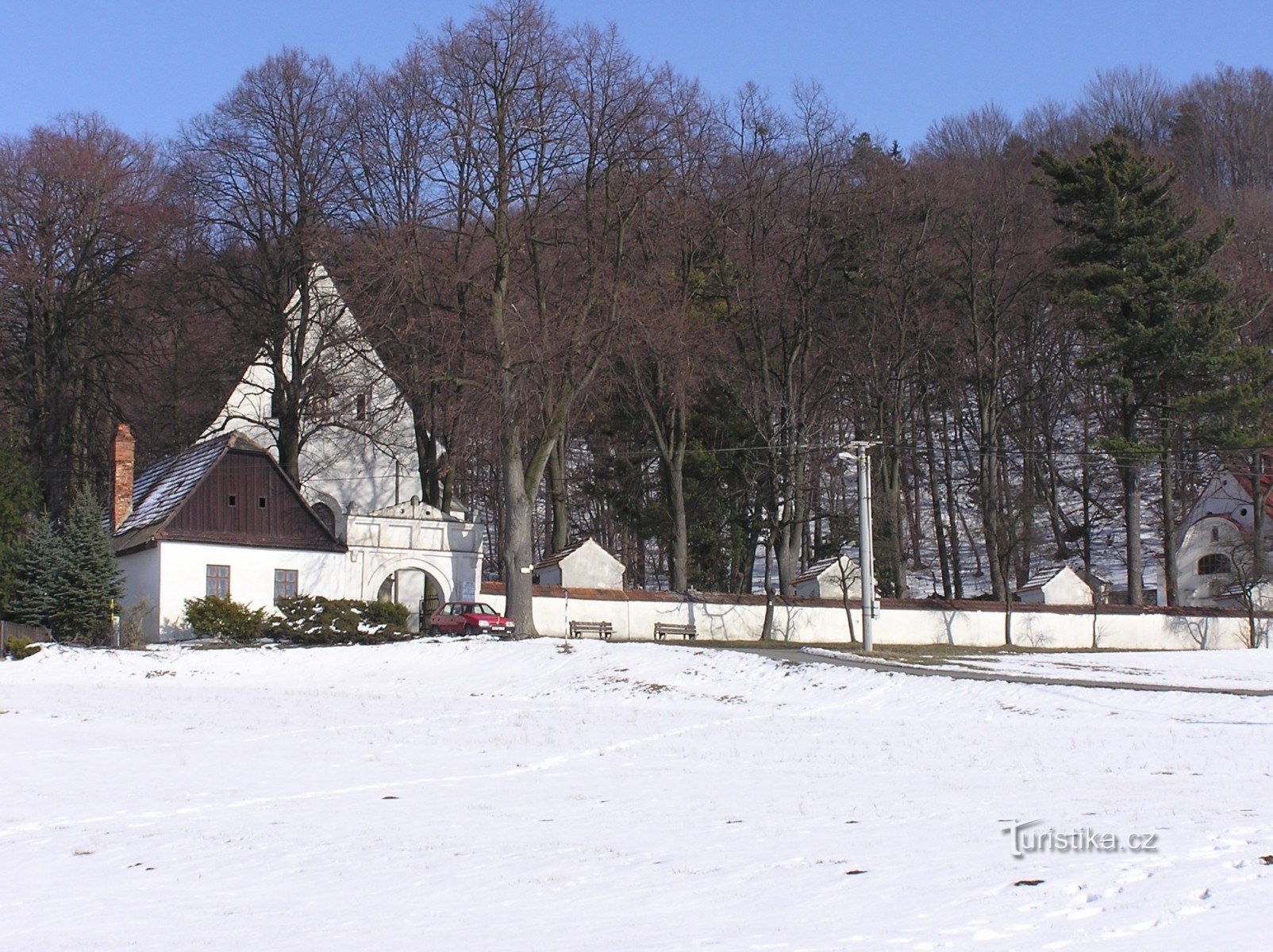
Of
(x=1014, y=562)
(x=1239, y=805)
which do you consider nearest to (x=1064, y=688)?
(x=1239, y=805)

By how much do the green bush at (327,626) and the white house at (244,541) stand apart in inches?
120

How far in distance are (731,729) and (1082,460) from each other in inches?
1660

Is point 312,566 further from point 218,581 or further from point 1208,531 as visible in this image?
point 1208,531

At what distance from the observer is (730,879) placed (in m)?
10.6

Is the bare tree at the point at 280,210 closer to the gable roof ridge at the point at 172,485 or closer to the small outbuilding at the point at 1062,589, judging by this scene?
the gable roof ridge at the point at 172,485

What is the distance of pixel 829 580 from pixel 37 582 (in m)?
25.9

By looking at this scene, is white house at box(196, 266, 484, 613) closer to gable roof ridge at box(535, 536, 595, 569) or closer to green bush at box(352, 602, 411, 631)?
gable roof ridge at box(535, 536, 595, 569)

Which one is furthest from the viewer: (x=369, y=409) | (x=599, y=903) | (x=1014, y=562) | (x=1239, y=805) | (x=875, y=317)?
(x=1014, y=562)

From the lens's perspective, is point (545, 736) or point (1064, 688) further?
point (1064, 688)

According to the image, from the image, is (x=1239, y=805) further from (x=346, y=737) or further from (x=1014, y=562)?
(x=1014, y=562)

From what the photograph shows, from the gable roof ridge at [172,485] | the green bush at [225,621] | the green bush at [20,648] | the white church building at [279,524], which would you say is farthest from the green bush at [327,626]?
the green bush at [20,648]

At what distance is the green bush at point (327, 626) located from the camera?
113ft

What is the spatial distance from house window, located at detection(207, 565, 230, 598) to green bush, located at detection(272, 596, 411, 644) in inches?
112

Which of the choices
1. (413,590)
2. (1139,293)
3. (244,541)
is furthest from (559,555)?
(1139,293)
